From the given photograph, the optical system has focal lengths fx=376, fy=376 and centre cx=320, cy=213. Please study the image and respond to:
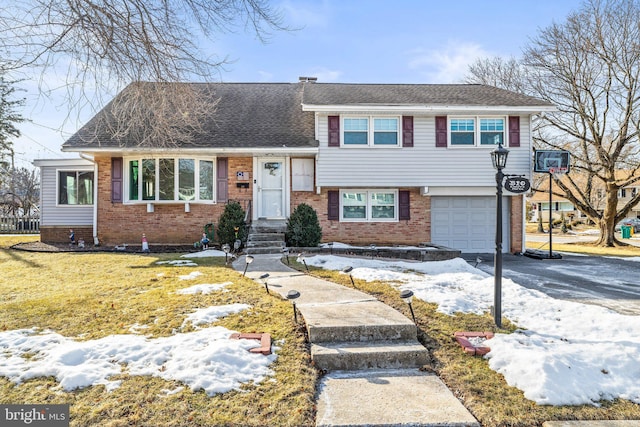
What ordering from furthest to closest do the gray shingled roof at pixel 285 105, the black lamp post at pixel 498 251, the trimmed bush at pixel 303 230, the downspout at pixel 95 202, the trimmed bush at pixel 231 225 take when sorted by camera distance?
1. the downspout at pixel 95 202
2. the gray shingled roof at pixel 285 105
3. the trimmed bush at pixel 231 225
4. the trimmed bush at pixel 303 230
5. the black lamp post at pixel 498 251

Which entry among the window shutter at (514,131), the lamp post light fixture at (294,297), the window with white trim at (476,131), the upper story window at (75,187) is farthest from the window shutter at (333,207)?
the upper story window at (75,187)

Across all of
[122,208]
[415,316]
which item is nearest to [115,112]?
[415,316]

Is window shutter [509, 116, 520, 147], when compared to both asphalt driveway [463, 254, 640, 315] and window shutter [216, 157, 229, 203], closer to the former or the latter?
asphalt driveway [463, 254, 640, 315]

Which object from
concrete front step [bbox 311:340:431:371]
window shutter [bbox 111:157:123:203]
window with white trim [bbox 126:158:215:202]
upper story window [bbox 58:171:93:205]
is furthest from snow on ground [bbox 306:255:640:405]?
upper story window [bbox 58:171:93:205]

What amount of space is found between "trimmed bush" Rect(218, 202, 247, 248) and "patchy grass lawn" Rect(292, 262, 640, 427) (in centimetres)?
729

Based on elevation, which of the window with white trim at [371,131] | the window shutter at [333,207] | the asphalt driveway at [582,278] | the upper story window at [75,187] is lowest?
the asphalt driveway at [582,278]

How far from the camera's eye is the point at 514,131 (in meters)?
13.0

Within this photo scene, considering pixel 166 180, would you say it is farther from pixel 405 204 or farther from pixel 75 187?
pixel 405 204

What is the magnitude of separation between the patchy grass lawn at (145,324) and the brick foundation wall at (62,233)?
463 cm

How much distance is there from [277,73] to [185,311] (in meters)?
4.55

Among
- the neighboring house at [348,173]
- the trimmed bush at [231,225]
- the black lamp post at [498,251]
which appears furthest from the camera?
the neighboring house at [348,173]

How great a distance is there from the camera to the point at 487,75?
22.8 meters

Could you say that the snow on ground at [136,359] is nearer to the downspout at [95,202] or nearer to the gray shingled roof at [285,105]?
the gray shingled roof at [285,105]

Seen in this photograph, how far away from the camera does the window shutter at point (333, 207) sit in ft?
43.3
